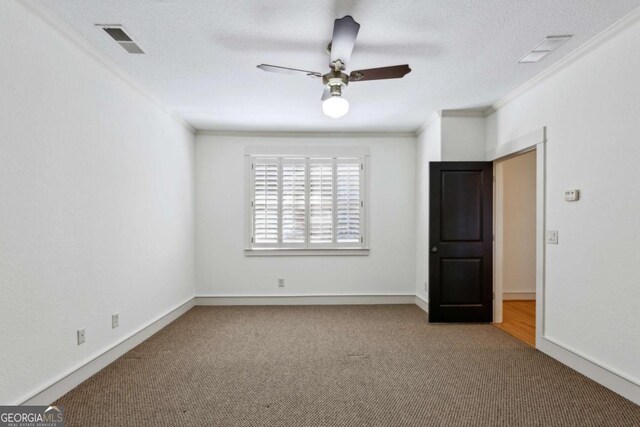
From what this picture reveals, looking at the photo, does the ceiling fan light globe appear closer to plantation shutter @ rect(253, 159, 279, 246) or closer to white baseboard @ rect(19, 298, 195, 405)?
white baseboard @ rect(19, 298, 195, 405)

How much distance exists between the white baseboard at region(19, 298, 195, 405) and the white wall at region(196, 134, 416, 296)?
4.17 ft

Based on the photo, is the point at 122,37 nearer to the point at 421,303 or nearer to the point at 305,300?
the point at 305,300

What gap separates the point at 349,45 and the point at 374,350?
2.71 metres

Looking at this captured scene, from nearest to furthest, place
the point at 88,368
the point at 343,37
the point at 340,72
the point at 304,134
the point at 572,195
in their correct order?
1. the point at 343,37
2. the point at 340,72
3. the point at 88,368
4. the point at 572,195
5. the point at 304,134

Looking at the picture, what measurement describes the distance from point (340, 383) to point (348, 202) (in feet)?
10.2

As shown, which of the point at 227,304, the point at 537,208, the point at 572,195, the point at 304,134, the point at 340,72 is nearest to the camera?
the point at 340,72

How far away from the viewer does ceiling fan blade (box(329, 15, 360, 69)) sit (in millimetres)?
2229

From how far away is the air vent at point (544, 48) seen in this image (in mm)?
2785

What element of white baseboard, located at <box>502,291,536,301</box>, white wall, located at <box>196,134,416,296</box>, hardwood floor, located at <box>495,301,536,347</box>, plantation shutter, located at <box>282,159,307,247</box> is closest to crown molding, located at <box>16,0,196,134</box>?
white wall, located at <box>196,134,416,296</box>

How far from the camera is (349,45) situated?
8.11 feet

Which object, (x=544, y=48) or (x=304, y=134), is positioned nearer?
(x=544, y=48)

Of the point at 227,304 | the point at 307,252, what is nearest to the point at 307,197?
the point at 307,252

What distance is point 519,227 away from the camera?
19.3ft

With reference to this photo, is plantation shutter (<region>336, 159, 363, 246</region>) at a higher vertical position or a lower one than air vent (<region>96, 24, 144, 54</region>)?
lower
